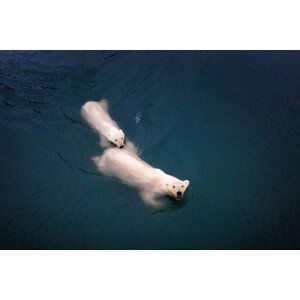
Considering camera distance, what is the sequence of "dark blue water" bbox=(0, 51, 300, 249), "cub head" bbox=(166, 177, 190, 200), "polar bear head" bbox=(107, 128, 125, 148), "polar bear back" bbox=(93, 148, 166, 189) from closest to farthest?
"dark blue water" bbox=(0, 51, 300, 249), "cub head" bbox=(166, 177, 190, 200), "polar bear back" bbox=(93, 148, 166, 189), "polar bear head" bbox=(107, 128, 125, 148)

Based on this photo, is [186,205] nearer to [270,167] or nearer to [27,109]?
[270,167]

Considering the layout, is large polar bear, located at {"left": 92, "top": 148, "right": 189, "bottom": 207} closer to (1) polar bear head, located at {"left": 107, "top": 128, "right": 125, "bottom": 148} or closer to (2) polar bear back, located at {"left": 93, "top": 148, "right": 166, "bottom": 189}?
(2) polar bear back, located at {"left": 93, "top": 148, "right": 166, "bottom": 189}

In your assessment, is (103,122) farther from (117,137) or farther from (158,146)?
(158,146)

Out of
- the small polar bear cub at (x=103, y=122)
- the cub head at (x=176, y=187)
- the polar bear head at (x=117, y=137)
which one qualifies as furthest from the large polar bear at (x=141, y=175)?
the small polar bear cub at (x=103, y=122)

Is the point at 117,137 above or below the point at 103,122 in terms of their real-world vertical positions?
below

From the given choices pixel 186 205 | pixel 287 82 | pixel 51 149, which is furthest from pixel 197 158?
pixel 287 82

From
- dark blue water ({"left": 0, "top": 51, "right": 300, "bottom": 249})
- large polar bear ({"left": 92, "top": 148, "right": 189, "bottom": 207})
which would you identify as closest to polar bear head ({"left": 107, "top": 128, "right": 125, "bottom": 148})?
large polar bear ({"left": 92, "top": 148, "right": 189, "bottom": 207})

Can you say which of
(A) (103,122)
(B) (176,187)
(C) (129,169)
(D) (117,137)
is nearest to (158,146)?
(D) (117,137)
